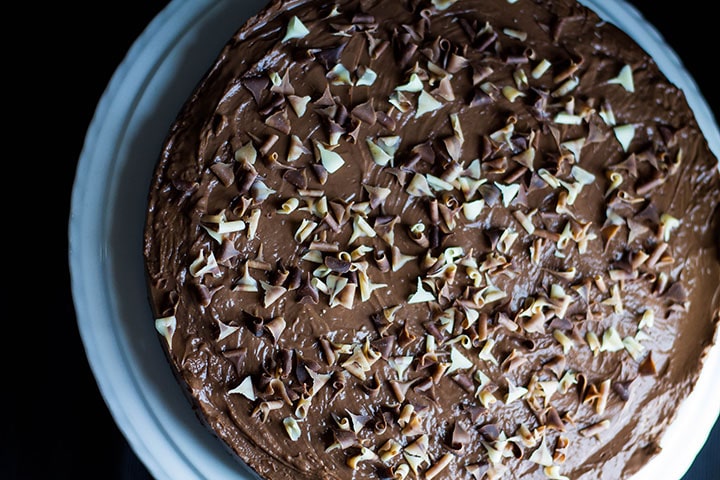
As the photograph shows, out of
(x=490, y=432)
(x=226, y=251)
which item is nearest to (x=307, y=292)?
(x=226, y=251)

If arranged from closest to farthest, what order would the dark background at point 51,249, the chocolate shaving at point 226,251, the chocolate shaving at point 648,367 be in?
the chocolate shaving at point 226,251
the chocolate shaving at point 648,367
the dark background at point 51,249

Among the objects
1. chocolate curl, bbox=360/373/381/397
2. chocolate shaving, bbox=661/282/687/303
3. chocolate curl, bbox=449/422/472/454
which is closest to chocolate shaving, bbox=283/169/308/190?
chocolate curl, bbox=360/373/381/397

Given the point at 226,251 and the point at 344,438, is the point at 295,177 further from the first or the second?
the point at 344,438

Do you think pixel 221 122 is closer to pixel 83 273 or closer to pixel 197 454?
pixel 83 273

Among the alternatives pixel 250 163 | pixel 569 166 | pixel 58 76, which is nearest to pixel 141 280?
pixel 250 163

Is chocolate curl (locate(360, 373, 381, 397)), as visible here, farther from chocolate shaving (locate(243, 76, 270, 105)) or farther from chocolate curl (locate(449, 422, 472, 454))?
chocolate shaving (locate(243, 76, 270, 105))

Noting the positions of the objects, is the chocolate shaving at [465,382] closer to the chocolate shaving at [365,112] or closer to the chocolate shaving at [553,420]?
the chocolate shaving at [553,420]

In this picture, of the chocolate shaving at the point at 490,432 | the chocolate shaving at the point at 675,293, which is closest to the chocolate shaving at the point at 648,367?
the chocolate shaving at the point at 675,293

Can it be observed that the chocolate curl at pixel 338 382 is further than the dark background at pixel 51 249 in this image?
No
